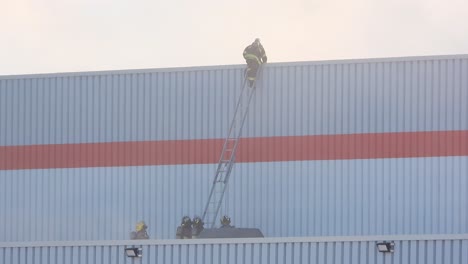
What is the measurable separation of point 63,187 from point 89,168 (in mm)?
853

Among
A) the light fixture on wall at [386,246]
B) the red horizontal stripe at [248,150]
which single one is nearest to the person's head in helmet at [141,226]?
the red horizontal stripe at [248,150]

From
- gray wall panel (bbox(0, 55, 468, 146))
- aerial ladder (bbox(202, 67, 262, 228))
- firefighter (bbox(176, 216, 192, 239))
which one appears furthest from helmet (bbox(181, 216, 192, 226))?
gray wall panel (bbox(0, 55, 468, 146))

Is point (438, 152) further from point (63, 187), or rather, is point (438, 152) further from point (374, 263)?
point (63, 187)

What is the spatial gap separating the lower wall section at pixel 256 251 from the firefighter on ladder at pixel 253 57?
7.78 meters

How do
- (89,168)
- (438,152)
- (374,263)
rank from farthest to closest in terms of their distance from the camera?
1. (89,168)
2. (438,152)
3. (374,263)

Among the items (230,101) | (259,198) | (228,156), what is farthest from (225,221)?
(230,101)

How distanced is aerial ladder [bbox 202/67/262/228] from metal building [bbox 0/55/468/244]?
181 millimetres

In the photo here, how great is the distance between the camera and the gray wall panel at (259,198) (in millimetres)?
26078

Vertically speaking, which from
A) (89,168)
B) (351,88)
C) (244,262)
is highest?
(351,88)

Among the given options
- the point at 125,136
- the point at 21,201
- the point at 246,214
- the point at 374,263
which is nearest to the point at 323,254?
the point at 374,263

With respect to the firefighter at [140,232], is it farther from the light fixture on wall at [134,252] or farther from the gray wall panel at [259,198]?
the light fixture on wall at [134,252]

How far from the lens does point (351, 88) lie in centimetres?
2662

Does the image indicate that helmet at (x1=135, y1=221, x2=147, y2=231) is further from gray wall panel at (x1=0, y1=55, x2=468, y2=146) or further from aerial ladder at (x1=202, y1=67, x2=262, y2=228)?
gray wall panel at (x1=0, y1=55, x2=468, y2=146)

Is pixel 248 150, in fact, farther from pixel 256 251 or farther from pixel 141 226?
pixel 256 251
